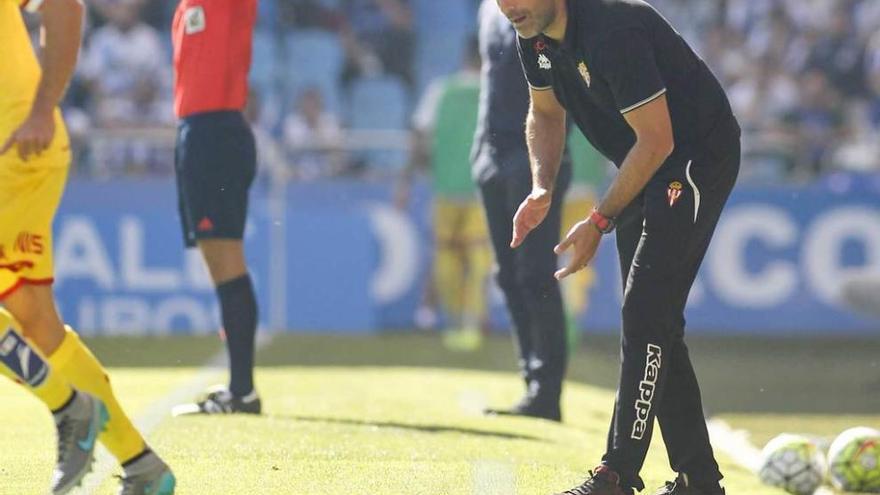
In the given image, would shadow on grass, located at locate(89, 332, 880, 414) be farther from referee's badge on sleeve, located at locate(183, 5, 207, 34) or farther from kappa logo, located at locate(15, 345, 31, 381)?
kappa logo, located at locate(15, 345, 31, 381)

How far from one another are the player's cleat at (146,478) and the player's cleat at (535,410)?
3.65m

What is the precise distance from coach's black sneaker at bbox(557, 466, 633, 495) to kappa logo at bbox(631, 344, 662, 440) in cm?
15

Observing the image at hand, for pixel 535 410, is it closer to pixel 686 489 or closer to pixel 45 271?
pixel 686 489

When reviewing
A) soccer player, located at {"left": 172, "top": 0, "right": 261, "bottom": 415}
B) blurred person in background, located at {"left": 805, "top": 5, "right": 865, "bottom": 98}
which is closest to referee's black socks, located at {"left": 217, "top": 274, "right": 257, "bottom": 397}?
soccer player, located at {"left": 172, "top": 0, "right": 261, "bottom": 415}

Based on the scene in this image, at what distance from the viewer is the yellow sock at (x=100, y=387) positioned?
17.3ft

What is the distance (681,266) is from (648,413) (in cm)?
51

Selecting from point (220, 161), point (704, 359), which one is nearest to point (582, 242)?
point (220, 161)

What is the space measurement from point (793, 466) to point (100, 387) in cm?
299

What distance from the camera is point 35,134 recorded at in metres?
5.20

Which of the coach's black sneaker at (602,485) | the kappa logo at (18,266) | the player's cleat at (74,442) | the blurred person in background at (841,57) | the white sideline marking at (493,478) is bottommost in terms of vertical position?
the white sideline marking at (493,478)

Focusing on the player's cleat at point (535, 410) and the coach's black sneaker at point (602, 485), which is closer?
the coach's black sneaker at point (602, 485)

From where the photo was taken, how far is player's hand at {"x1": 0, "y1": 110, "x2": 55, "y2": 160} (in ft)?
17.1

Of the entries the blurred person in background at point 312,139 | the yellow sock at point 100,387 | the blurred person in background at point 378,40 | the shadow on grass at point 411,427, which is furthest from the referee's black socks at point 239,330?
the blurred person in background at point 378,40

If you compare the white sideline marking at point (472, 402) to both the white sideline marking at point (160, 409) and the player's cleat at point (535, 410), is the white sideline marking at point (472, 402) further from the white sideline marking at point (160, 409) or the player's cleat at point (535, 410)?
the white sideline marking at point (160, 409)
